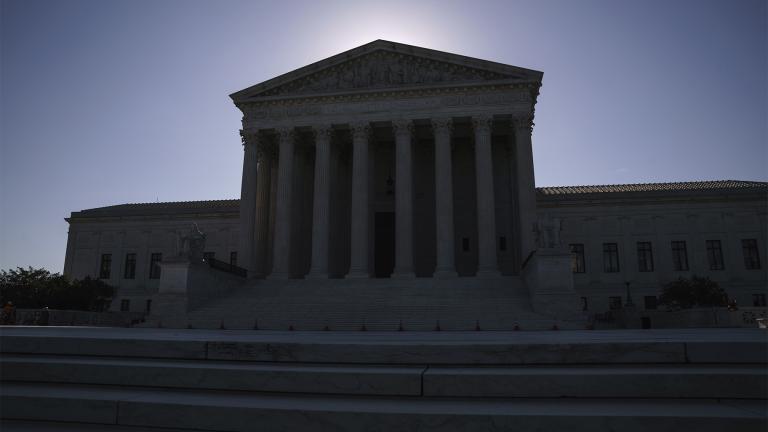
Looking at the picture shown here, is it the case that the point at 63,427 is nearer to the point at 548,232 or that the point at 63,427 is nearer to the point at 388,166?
the point at 548,232

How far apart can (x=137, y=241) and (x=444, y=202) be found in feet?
131

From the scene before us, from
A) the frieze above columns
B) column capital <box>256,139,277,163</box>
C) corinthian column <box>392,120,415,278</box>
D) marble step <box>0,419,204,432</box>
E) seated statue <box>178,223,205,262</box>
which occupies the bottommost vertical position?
marble step <box>0,419,204,432</box>

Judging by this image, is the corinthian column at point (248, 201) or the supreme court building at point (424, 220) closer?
the supreme court building at point (424, 220)

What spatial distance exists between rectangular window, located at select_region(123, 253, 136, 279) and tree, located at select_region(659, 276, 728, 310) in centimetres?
5455

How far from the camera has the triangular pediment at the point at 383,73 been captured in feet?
135

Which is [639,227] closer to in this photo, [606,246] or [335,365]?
[606,246]

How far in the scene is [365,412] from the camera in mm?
5500

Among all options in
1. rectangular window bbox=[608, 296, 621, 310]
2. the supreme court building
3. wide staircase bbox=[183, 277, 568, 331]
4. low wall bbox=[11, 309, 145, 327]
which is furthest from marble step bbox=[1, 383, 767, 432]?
rectangular window bbox=[608, 296, 621, 310]

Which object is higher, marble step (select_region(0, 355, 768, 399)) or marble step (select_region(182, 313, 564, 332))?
marble step (select_region(182, 313, 564, 332))

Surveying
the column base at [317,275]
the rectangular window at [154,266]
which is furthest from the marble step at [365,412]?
the rectangular window at [154,266]

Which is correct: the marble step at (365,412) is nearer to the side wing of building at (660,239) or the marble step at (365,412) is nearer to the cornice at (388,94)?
the cornice at (388,94)

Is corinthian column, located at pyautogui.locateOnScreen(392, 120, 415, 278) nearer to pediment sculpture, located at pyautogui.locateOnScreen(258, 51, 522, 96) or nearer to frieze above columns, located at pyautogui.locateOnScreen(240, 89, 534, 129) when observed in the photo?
frieze above columns, located at pyautogui.locateOnScreen(240, 89, 534, 129)

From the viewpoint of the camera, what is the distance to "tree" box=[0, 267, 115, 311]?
41.8 m

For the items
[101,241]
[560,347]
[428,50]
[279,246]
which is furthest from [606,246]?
[101,241]
